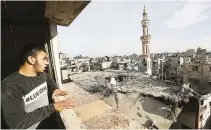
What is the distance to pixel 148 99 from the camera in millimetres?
11180

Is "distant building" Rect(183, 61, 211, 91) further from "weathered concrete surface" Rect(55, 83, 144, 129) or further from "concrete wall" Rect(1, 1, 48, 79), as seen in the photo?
"concrete wall" Rect(1, 1, 48, 79)

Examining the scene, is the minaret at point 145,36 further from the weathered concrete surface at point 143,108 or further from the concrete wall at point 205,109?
the weathered concrete surface at point 143,108

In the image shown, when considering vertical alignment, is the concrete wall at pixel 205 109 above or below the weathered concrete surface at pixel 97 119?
below

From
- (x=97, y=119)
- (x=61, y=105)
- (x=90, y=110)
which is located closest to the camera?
(x=61, y=105)

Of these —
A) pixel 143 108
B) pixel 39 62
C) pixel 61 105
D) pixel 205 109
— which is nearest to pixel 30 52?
pixel 39 62

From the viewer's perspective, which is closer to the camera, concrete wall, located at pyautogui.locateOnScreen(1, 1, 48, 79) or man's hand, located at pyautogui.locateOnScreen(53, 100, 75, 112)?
man's hand, located at pyautogui.locateOnScreen(53, 100, 75, 112)

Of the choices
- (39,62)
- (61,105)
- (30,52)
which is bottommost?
(61,105)

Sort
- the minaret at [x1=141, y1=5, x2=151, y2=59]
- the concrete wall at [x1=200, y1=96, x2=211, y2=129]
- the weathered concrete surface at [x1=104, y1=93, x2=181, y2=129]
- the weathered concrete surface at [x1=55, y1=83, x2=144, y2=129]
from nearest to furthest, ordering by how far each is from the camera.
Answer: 1. the weathered concrete surface at [x1=55, y1=83, x2=144, y2=129]
2. the weathered concrete surface at [x1=104, y1=93, x2=181, y2=129]
3. the concrete wall at [x1=200, y1=96, x2=211, y2=129]
4. the minaret at [x1=141, y1=5, x2=151, y2=59]

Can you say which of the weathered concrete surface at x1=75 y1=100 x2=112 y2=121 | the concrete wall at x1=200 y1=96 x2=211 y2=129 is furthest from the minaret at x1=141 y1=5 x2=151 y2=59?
the weathered concrete surface at x1=75 y1=100 x2=112 y2=121

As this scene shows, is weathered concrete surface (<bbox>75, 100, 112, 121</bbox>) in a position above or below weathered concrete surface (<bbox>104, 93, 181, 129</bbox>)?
above

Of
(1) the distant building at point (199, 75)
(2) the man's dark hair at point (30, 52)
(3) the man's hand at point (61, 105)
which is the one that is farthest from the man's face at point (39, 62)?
(1) the distant building at point (199, 75)

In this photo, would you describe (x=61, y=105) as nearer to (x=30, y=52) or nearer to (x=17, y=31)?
(x=30, y=52)

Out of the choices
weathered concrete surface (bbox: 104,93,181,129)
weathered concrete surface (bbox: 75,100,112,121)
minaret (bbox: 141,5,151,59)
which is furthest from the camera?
minaret (bbox: 141,5,151,59)

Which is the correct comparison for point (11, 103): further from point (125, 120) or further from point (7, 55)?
point (125, 120)
